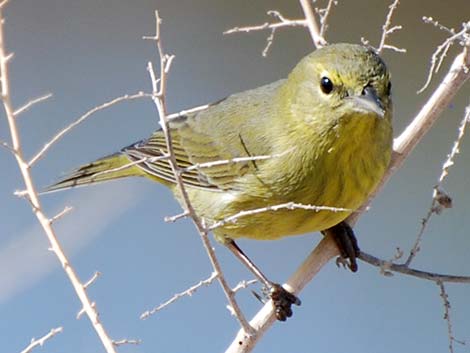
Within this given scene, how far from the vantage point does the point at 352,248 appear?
2631 millimetres

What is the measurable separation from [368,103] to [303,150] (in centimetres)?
34

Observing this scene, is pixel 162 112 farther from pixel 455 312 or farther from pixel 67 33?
pixel 455 312

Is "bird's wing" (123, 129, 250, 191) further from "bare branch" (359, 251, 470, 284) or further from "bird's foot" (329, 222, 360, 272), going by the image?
"bare branch" (359, 251, 470, 284)

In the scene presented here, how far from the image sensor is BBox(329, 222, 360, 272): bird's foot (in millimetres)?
2609

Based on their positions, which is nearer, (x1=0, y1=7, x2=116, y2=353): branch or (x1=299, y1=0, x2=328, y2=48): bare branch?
(x1=0, y1=7, x2=116, y2=353): branch

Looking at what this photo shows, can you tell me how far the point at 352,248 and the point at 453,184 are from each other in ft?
5.99

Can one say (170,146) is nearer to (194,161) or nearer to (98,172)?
(194,161)

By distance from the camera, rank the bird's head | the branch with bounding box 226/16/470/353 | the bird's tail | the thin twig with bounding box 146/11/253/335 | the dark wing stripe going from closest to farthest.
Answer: the thin twig with bounding box 146/11/253/335
the branch with bounding box 226/16/470/353
the bird's head
the dark wing stripe
the bird's tail

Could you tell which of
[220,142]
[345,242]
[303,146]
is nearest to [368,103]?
[303,146]

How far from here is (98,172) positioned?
3316mm

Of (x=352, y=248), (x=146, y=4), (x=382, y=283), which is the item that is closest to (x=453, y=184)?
(x=382, y=283)

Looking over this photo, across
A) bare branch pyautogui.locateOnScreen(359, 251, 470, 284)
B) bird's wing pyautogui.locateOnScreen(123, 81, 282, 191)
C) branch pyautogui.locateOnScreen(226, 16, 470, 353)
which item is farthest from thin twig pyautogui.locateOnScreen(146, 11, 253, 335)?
bird's wing pyautogui.locateOnScreen(123, 81, 282, 191)

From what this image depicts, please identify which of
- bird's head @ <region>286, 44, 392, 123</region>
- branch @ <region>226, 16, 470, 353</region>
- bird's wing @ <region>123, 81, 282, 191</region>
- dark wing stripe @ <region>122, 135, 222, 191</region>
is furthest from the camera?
dark wing stripe @ <region>122, 135, 222, 191</region>

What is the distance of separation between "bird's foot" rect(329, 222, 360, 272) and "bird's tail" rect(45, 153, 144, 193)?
86 cm
